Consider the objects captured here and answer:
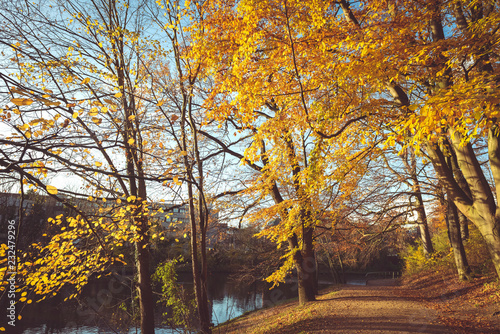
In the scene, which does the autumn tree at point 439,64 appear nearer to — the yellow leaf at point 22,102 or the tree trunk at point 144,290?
the yellow leaf at point 22,102

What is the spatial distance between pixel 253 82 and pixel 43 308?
18.5 meters

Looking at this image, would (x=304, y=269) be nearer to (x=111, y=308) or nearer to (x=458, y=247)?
(x=458, y=247)

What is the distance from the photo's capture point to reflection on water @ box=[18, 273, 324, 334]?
11.0 metres

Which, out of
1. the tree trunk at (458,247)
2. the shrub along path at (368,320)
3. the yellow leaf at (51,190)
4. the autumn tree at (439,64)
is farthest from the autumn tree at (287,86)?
the tree trunk at (458,247)

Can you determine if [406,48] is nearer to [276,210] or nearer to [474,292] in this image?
[276,210]

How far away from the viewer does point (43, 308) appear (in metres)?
15.5

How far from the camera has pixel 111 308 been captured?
14031 millimetres

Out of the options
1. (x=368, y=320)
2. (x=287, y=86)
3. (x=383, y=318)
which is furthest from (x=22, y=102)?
(x=383, y=318)

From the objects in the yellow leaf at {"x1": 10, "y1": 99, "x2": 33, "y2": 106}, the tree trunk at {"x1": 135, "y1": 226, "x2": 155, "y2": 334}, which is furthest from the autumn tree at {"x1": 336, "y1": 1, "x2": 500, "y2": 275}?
the tree trunk at {"x1": 135, "y1": 226, "x2": 155, "y2": 334}

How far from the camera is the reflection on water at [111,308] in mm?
11016

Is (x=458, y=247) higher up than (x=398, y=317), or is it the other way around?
(x=458, y=247)

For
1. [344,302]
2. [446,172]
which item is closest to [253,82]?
[446,172]

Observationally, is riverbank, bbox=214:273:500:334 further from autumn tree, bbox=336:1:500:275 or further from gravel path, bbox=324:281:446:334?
autumn tree, bbox=336:1:500:275

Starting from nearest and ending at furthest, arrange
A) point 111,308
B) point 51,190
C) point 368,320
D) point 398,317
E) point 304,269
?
point 51,190 → point 368,320 → point 398,317 → point 304,269 → point 111,308
